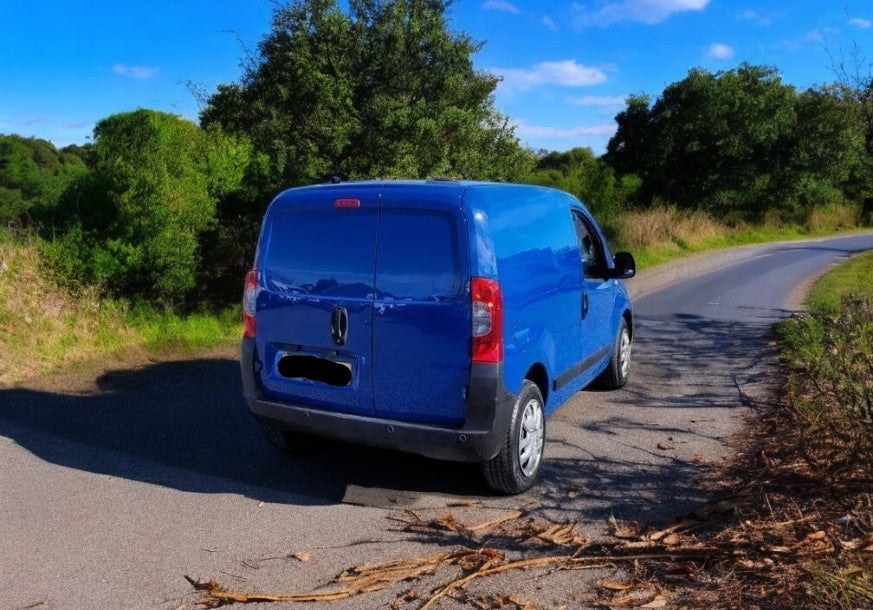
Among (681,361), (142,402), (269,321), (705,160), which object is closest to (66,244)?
(142,402)

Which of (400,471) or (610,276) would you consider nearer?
(400,471)

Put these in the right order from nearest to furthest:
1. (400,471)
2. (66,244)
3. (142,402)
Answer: (400,471) → (142,402) → (66,244)

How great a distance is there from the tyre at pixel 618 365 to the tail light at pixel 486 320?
329 centimetres

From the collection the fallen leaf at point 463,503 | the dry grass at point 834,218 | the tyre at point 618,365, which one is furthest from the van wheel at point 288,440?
the dry grass at point 834,218

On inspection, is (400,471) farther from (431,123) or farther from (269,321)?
(431,123)

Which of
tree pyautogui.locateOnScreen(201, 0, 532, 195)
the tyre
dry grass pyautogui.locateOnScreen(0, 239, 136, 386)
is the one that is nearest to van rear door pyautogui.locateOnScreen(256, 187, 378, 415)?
the tyre

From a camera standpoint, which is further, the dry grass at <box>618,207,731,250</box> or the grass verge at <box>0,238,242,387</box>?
the dry grass at <box>618,207,731,250</box>

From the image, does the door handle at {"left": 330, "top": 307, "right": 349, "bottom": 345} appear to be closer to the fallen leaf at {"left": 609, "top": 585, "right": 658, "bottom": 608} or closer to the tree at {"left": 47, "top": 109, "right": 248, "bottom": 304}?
the fallen leaf at {"left": 609, "top": 585, "right": 658, "bottom": 608}

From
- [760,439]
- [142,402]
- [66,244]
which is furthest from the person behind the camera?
[66,244]

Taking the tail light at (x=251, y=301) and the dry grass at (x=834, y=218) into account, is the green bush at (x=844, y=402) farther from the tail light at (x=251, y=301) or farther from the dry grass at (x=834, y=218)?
the dry grass at (x=834, y=218)

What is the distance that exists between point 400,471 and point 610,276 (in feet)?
8.74

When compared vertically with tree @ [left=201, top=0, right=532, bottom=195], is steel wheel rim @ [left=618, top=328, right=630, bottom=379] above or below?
below

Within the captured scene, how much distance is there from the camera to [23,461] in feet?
18.3

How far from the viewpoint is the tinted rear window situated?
14.7ft
